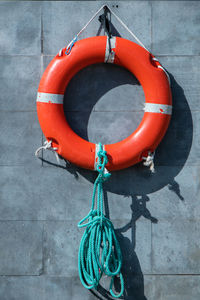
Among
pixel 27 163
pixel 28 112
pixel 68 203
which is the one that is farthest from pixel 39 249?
pixel 28 112

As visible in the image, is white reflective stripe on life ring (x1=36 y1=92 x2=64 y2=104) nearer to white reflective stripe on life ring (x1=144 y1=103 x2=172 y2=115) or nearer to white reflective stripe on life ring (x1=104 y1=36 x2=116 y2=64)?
white reflective stripe on life ring (x1=104 y1=36 x2=116 y2=64)

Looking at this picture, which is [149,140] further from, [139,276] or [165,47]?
[139,276]

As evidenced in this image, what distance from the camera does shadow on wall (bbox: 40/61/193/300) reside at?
2.21 metres

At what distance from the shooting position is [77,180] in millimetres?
2219

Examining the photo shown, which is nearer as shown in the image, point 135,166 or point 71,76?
point 71,76

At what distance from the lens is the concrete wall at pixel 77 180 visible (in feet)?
7.26

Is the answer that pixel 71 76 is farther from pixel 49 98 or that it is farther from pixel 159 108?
pixel 159 108

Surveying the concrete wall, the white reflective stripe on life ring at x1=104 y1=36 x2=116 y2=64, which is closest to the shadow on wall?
the concrete wall

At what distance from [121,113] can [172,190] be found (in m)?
0.63

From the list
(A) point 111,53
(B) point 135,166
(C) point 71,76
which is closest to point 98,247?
(B) point 135,166

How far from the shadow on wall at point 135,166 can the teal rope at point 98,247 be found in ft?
0.31

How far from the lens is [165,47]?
7.29 ft

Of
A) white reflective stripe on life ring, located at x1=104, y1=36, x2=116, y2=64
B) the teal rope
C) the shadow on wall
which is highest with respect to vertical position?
white reflective stripe on life ring, located at x1=104, y1=36, x2=116, y2=64

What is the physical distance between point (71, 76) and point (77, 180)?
0.69 meters
